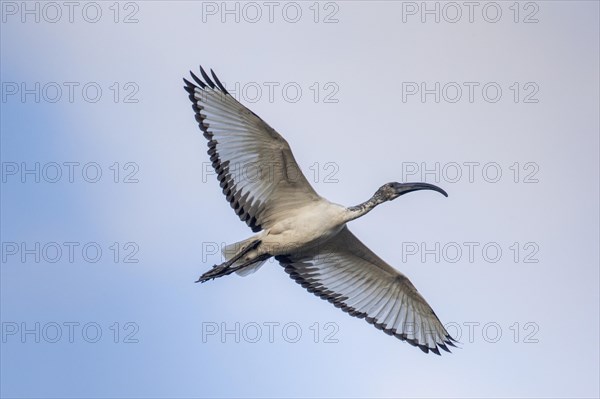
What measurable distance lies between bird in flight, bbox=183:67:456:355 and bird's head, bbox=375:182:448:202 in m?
0.01

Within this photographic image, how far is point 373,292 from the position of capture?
19781 millimetres

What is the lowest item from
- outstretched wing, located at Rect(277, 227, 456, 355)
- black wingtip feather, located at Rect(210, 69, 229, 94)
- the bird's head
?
outstretched wing, located at Rect(277, 227, 456, 355)

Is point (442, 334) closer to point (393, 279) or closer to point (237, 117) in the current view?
point (393, 279)

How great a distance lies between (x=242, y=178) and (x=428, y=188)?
2588 mm

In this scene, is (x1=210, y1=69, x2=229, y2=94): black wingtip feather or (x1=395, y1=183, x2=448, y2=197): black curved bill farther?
(x1=395, y1=183, x2=448, y2=197): black curved bill

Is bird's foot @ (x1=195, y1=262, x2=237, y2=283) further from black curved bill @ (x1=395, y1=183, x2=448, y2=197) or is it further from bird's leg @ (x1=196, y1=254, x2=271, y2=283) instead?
black curved bill @ (x1=395, y1=183, x2=448, y2=197)

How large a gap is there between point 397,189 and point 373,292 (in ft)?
6.40

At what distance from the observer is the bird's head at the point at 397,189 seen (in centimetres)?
1836

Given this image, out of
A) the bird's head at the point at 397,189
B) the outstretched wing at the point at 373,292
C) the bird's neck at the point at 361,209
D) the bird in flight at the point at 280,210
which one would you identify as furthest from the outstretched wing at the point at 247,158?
the outstretched wing at the point at 373,292

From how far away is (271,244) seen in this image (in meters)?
18.3

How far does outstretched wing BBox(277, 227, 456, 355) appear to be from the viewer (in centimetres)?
1945

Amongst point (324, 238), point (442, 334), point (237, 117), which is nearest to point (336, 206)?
point (324, 238)

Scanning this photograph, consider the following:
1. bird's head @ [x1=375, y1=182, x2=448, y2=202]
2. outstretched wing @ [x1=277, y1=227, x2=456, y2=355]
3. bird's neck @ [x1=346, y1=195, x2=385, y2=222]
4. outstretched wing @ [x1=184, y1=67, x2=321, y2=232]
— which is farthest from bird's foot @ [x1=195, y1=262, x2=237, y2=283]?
bird's head @ [x1=375, y1=182, x2=448, y2=202]

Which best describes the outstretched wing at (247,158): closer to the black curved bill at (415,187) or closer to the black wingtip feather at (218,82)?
the black wingtip feather at (218,82)
